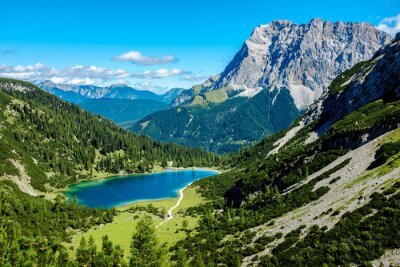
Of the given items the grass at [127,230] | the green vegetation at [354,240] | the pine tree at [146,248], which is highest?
the grass at [127,230]

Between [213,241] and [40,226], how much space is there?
54517 millimetres

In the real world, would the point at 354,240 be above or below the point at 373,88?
below

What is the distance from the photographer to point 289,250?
186 feet

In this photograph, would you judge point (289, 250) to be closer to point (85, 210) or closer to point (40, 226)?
point (40, 226)

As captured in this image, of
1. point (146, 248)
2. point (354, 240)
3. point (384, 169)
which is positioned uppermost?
point (384, 169)

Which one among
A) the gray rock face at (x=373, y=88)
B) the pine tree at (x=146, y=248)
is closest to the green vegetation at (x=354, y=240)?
the pine tree at (x=146, y=248)

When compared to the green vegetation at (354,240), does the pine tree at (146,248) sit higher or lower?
higher

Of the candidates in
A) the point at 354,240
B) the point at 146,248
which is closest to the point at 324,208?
the point at 354,240

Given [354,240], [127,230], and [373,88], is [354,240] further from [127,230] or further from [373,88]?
[373,88]

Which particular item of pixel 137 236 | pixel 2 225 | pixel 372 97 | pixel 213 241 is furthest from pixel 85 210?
pixel 372 97

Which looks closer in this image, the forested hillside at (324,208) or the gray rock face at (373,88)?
the forested hillside at (324,208)

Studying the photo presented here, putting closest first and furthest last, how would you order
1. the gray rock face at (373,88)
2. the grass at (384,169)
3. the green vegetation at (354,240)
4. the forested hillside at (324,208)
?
the green vegetation at (354,240) → the forested hillside at (324,208) → the grass at (384,169) → the gray rock face at (373,88)

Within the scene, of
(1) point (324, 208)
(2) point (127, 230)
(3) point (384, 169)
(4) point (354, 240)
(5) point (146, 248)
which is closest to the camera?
(4) point (354, 240)

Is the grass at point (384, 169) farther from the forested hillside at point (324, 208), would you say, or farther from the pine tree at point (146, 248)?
the pine tree at point (146, 248)
